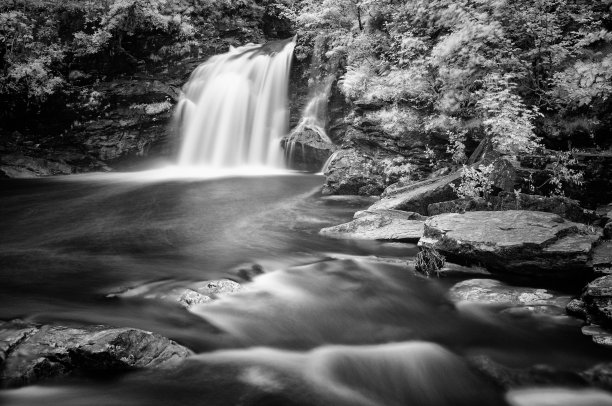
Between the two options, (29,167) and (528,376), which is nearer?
(528,376)

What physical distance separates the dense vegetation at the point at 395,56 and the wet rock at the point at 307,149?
2106 mm

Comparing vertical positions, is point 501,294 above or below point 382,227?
below

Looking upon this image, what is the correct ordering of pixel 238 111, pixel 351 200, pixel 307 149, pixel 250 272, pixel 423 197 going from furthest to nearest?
1. pixel 238 111
2. pixel 307 149
3. pixel 351 200
4. pixel 423 197
5. pixel 250 272

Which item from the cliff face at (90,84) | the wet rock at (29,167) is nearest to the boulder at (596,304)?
the cliff face at (90,84)

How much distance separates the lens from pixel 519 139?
22.1ft

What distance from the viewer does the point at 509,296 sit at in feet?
16.1

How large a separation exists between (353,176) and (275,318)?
674cm

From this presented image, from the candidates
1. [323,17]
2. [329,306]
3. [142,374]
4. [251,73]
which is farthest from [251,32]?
[142,374]

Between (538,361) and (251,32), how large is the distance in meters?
20.0

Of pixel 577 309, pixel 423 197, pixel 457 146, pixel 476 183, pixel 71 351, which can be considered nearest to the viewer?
pixel 71 351

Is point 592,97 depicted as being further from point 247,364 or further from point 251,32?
point 251,32

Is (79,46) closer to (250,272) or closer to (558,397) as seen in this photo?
(250,272)

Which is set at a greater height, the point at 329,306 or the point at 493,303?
the point at 493,303

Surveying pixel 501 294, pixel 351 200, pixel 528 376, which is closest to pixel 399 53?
pixel 351 200
